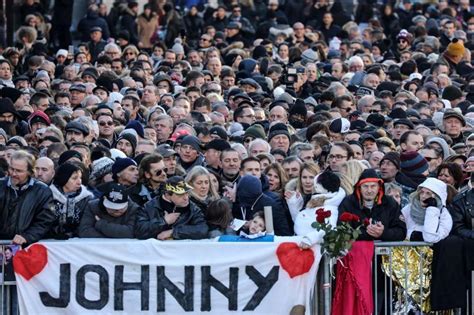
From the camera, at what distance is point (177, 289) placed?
598 inches

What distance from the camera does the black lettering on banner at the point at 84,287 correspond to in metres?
15.2

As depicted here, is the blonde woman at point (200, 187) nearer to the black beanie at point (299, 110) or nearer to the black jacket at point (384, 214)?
the black jacket at point (384, 214)

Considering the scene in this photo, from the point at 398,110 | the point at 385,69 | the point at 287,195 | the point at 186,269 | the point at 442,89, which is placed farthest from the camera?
the point at 385,69

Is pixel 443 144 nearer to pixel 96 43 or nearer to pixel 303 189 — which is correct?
pixel 303 189

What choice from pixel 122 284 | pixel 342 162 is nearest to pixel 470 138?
pixel 342 162

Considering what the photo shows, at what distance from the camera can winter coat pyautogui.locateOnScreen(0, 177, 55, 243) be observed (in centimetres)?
1517

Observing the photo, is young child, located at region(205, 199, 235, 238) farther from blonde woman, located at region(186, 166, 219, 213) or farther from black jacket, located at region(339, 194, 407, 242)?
black jacket, located at region(339, 194, 407, 242)

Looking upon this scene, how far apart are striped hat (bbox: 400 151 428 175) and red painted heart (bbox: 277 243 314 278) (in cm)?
296

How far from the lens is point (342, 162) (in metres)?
17.3

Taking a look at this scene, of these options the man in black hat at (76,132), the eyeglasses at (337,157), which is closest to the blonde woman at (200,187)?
the eyeglasses at (337,157)

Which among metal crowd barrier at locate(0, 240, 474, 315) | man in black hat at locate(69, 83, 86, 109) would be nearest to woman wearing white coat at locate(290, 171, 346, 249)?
metal crowd barrier at locate(0, 240, 474, 315)

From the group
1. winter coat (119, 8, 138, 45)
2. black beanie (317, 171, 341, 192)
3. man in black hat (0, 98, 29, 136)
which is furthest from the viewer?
winter coat (119, 8, 138, 45)

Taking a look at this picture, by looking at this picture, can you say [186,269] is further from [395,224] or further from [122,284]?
[395,224]

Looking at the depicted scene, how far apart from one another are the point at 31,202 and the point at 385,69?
14840mm
